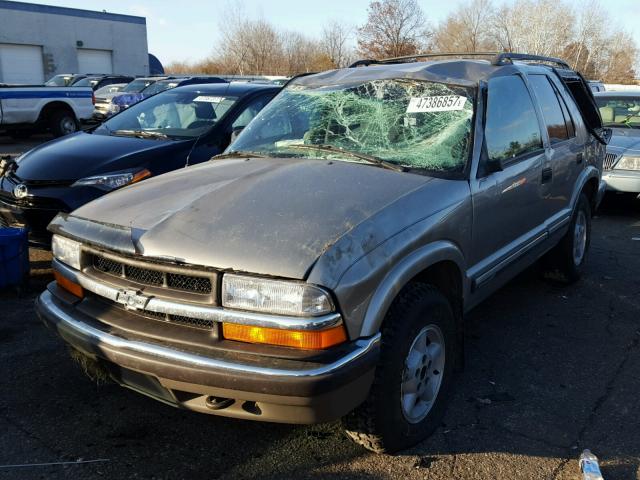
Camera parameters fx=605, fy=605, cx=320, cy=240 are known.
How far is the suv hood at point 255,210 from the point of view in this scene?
8.05 ft

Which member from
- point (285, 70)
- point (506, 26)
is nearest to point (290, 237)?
point (506, 26)

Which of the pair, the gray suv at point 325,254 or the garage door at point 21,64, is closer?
the gray suv at point 325,254

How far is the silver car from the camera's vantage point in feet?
26.2

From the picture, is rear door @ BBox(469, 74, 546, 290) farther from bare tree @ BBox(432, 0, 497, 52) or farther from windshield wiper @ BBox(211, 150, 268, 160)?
bare tree @ BBox(432, 0, 497, 52)

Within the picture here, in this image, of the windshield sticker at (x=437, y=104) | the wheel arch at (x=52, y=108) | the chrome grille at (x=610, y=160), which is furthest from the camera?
the wheel arch at (x=52, y=108)

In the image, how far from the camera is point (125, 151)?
553 cm

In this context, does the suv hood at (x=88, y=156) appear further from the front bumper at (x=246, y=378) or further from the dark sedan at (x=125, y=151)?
the front bumper at (x=246, y=378)

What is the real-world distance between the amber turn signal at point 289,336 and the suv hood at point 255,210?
22cm

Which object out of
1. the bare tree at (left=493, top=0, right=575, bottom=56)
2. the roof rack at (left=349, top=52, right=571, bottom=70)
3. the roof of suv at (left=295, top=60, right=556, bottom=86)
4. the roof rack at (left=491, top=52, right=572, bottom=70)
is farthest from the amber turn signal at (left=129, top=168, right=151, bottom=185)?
the bare tree at (left=493, top=0, right=575, bottom=56)

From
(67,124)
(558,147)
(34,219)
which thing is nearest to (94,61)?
(67,124)

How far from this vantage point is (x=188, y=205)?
9.43 feet

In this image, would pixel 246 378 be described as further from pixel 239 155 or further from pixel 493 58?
pixel 493 58

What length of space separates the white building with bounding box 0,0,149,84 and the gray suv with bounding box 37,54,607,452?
38675 mm

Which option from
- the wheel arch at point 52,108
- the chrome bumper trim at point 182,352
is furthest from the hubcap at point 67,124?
the chrome bumper trim at point 182,352
